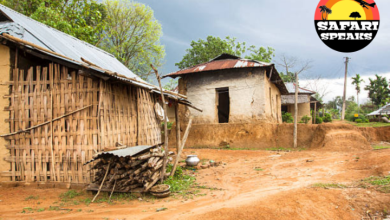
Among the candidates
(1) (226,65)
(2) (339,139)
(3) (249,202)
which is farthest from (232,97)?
(3) (249,202)

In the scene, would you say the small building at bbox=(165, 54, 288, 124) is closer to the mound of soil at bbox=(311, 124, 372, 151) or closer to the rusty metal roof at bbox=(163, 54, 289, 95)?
the rusty metal roof at bbox=(163, 54, 289, 95)

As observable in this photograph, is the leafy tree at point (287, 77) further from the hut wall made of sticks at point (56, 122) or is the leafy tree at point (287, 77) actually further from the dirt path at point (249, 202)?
the hut wall made of sticks at point (56, 122)

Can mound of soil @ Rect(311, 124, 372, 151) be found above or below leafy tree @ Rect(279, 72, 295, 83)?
below

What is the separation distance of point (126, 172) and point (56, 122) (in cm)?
238

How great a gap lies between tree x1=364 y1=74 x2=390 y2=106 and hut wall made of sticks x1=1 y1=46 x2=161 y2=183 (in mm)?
47055

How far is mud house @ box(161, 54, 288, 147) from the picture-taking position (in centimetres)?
1502

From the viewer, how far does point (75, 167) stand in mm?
6148

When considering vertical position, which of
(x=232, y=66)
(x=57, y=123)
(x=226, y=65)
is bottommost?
(x=57, y=123)

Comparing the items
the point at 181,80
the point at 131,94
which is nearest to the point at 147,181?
the point at 131,94

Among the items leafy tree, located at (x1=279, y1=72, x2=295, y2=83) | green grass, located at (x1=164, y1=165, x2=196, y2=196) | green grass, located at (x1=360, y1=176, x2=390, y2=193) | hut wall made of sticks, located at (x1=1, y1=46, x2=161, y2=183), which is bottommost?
green grass, located at (x1=164, y1=165, x2=196, y2=196)

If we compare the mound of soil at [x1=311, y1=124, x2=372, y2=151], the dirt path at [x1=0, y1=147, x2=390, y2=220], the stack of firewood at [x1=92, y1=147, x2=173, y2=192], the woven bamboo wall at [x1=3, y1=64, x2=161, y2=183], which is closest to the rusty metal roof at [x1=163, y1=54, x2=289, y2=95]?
the mound of soil at [x1=311, y1=124, x2=372, y2=151]

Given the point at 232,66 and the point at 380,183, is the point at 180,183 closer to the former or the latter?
the point at 380,183

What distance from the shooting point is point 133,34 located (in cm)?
2398

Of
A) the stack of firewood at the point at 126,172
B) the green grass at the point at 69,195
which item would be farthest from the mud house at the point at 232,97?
the green grass at the point at 69,195
